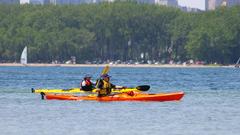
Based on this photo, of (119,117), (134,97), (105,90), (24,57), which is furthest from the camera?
(24,57)

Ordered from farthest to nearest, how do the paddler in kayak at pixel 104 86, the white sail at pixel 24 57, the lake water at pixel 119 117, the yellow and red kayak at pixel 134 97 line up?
the white sail at pixel 24 57 < the yellow and red kayak at pixel 134 97 < the paddler in kayak at pixel 104 86 < the lake water at pixel 119 117

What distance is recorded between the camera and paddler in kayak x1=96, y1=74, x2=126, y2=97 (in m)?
68.3

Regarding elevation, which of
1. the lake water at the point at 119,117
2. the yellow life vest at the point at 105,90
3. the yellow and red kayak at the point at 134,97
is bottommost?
the lake water at the point at 119,117

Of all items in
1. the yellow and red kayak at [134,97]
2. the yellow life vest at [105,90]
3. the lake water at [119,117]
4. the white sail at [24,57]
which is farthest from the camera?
the white sail at [24,57]

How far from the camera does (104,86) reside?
225ft

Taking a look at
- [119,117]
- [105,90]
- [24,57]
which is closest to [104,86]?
[105,90]

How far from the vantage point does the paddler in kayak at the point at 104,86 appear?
224ft

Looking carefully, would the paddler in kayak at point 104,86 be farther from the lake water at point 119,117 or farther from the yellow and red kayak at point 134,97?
the lake water at point 119,117

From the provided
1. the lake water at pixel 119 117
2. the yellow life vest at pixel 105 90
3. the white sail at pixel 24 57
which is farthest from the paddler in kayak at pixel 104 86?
the white sail at pixel 24 57

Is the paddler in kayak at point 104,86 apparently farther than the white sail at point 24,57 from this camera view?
No

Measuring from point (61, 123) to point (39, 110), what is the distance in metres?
8.61

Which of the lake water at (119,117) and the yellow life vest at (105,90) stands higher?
the yellow life vest at (105,90)

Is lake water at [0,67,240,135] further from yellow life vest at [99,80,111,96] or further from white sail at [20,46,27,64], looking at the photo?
white sail at [20,46,27,64]

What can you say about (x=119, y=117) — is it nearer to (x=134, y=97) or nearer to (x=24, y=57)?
(x=134, y=97)
